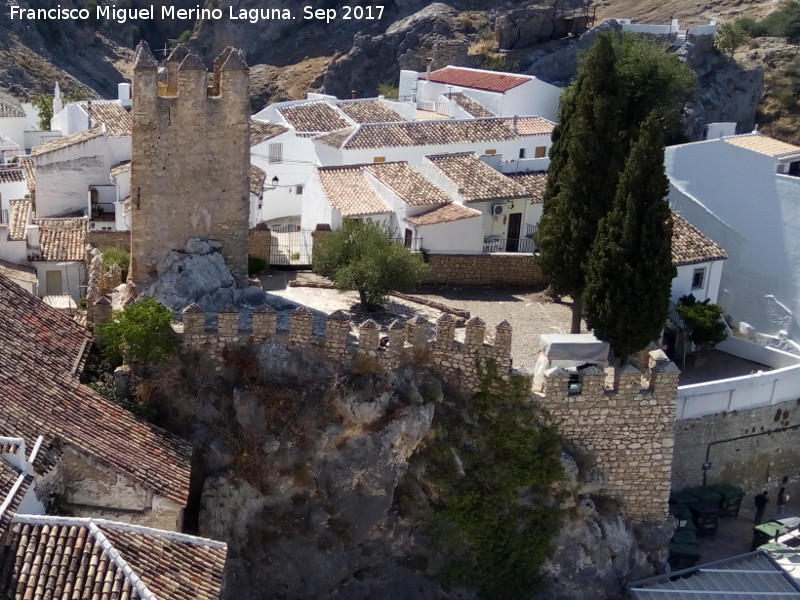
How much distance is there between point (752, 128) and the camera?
Result: 169 ft

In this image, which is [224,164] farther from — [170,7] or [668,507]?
[170,7]

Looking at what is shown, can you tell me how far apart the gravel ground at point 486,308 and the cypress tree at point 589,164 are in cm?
139

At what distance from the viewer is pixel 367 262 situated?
25.0 metres

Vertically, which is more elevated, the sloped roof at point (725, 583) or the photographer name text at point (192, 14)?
the photographer name text at point (192, 14)

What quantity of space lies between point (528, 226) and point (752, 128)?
871 inches

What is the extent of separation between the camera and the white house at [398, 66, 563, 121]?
45594 mm

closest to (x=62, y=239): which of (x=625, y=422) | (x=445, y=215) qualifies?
(x=445, y=215)

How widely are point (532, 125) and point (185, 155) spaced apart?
67.4ft

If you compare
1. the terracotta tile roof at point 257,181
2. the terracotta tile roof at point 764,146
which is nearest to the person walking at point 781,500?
the terracotta tile roof at point 764,146

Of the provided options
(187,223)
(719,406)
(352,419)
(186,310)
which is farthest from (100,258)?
(719,406)

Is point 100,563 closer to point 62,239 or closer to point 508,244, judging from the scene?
point 62,239

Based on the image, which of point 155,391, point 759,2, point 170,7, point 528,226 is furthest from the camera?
point 170,7

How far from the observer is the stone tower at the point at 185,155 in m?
23.4

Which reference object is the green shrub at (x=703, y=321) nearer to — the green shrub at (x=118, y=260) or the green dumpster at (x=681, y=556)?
the green dumpster at (x=681, y=556)
